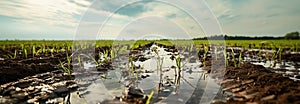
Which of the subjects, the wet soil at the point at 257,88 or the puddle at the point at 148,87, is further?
the puddle at the point at 148,87

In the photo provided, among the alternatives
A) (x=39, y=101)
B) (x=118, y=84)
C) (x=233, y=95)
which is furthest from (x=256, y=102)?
(x=39, y=101)

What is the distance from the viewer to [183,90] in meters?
3.37

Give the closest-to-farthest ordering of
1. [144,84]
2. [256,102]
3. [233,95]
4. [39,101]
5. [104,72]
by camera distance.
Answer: [256,102]
[39,101]
[233,95]
[144,84]
[104,72]

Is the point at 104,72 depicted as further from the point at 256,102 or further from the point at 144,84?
the point at 256,102

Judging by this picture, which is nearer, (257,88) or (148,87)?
(257,88)

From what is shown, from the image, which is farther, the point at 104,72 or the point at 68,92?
the point at 104,72

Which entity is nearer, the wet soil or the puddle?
the wet soil

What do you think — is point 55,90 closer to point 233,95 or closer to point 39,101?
point 39,101

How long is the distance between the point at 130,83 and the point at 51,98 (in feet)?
4.07

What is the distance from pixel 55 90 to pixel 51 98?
338 millimetres

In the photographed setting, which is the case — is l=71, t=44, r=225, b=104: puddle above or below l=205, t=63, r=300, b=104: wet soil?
below

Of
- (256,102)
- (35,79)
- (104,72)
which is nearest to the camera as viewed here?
(256,102)

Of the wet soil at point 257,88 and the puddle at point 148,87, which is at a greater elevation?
the wet soil at point 257,88

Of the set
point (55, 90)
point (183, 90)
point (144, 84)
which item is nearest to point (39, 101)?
point (55, 90)
